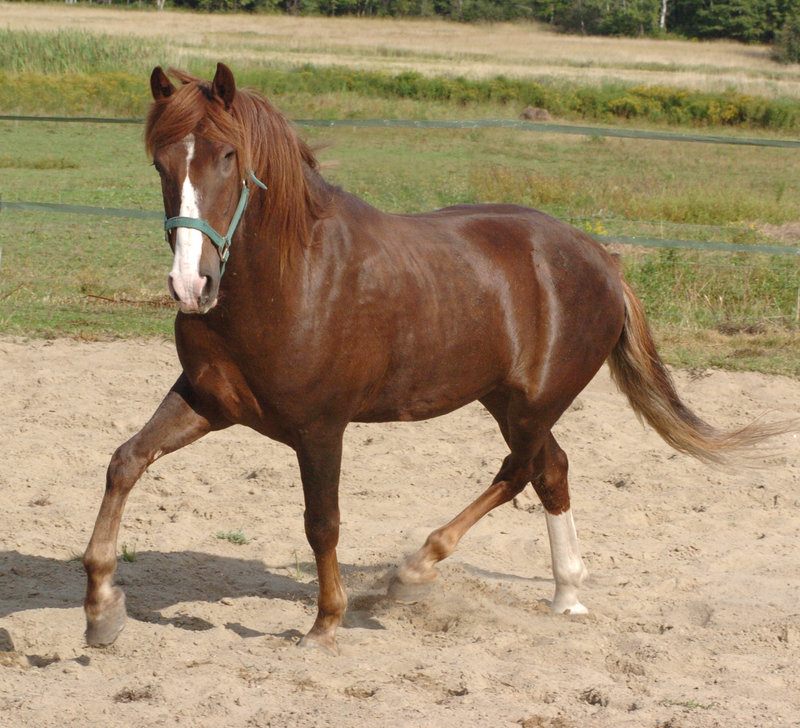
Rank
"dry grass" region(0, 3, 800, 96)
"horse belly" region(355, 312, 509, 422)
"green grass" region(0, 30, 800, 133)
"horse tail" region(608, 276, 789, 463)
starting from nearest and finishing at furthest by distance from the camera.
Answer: "horse belly" region(355, 312, 509, 422), "horse tail" region(608, 276, 789, 463), "green grass" region(0, 30, 800, 133), "dry grass" region(0, 3, 800, 96)

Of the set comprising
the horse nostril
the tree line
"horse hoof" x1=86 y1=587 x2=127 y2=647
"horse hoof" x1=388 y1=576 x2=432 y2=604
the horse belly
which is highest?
the tree line

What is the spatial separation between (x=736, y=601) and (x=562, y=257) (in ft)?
4.86

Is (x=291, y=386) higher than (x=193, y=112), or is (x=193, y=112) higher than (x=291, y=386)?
(x=193, y=112)

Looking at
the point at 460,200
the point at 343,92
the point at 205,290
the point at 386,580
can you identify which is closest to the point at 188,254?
the point at 205,290

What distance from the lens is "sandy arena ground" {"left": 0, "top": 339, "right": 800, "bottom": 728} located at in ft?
9.37

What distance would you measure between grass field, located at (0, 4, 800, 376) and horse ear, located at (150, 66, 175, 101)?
945 millimetres

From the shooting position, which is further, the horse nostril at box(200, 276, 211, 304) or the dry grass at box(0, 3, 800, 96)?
the dry grass at box(0, 3, 800, 96)

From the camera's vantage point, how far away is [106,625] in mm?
3205

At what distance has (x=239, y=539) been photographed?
175 inches

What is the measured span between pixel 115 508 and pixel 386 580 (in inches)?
53.1

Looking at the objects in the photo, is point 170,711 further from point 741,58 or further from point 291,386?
point 741,58

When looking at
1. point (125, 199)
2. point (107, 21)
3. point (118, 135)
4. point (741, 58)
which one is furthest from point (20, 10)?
point (125, 199)

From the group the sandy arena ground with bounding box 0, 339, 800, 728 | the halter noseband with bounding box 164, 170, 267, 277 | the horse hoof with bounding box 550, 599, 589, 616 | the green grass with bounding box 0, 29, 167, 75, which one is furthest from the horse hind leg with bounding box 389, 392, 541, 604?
the green grass with bounding box 0, 29, 167, 75

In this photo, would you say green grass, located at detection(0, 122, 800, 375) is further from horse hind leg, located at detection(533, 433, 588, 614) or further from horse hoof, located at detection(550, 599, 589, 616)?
horse hoof, located at detection(550, 599, 589, 616)
